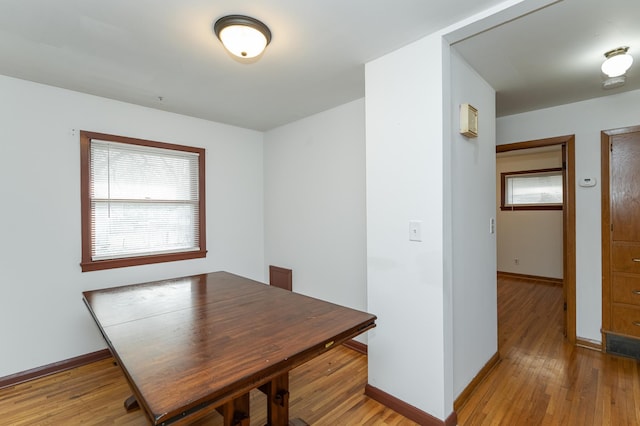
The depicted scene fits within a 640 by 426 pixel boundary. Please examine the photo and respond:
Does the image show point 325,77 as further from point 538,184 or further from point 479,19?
point 538,184

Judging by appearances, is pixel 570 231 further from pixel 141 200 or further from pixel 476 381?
pixel 141 200

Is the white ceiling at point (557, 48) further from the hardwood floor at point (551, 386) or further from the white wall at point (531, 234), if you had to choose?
the white wall at point (531, 234)

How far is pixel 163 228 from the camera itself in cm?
320

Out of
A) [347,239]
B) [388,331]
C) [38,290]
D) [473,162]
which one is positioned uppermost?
[473,162]

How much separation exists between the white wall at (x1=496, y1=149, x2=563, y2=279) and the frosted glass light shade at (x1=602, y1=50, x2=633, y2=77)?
3.72 m

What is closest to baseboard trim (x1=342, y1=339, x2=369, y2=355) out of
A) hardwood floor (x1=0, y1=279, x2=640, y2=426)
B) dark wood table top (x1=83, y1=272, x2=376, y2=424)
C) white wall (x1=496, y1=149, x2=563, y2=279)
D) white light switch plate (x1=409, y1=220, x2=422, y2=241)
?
hardwood floor (x1=0, y1=279, x2=640, y2=426)

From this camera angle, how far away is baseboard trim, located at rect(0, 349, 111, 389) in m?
2.32

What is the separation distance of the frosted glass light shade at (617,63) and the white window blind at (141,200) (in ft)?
12.1

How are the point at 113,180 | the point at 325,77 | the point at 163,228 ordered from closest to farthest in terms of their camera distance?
the point at 325,77 → the point at 113,180 → the point at 163,228

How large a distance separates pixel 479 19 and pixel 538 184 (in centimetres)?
520

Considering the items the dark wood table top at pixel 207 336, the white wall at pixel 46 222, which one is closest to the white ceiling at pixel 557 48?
the dark wood table top at pixel 207 336

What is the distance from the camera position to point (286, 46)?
6.26ft

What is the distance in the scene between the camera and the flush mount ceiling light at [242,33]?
160cm

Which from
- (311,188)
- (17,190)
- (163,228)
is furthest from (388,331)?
(17,190)
